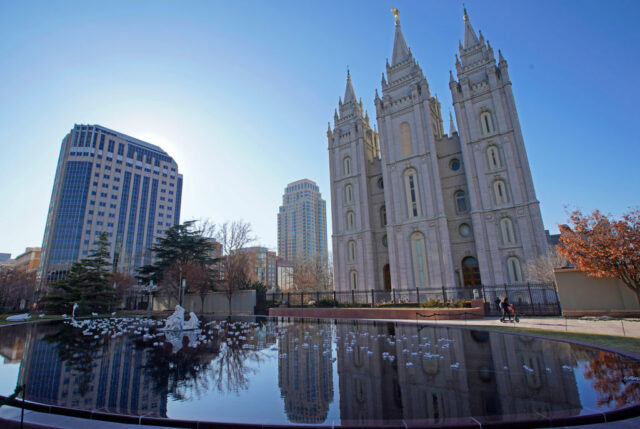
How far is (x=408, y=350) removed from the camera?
781 cm

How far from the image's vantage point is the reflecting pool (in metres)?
3.83

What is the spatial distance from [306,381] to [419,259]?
91.4 ft

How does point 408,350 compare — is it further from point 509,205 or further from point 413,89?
point 413,89

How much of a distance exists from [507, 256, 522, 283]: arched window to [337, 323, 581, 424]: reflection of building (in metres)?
20.8

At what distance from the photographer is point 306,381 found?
5.23 m

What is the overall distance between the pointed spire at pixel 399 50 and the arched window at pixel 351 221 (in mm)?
19563

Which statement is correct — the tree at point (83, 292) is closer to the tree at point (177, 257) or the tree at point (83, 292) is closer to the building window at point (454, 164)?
the tree at point (177, 257)

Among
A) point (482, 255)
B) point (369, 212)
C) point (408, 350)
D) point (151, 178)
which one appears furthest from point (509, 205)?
point (151, 178)

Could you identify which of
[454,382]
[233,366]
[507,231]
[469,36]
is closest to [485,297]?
[507,231]

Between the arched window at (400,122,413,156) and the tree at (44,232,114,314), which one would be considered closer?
the tree at (44,232,114,314)

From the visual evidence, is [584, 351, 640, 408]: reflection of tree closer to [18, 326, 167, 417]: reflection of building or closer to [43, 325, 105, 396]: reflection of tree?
[18, 326, 167, 417]: reflection of building

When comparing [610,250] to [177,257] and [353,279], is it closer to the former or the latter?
[353,279]

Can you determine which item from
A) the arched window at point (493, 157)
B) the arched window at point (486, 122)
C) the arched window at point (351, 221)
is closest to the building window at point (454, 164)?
the arched window at point (493, 157)

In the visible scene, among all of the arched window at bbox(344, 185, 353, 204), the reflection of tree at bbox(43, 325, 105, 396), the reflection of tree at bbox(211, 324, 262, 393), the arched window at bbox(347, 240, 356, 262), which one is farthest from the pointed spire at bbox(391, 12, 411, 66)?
the reflection of tree at bbox(43, 325, 105, 396)
